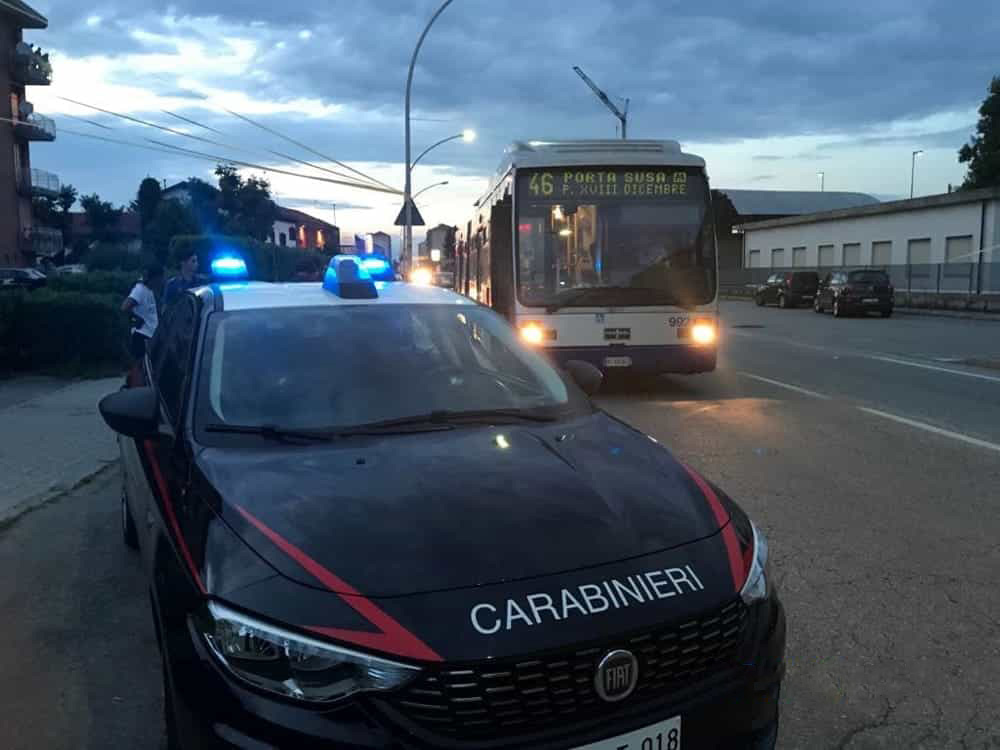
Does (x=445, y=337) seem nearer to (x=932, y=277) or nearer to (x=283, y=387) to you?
(x=283, y=387)

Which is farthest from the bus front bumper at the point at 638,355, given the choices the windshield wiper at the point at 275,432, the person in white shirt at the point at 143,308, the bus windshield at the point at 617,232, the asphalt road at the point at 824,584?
the windshield wiper at the point at 275,432

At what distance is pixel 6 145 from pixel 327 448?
5534 centimetres

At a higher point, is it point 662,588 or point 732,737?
point 662,588

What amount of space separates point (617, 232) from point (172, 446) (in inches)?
323

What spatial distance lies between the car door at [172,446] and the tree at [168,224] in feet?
167

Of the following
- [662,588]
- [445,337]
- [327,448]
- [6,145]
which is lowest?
[662,588]

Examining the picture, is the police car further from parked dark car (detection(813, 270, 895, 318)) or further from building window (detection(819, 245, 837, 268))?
building window (detection(819, 245, 837, 268))

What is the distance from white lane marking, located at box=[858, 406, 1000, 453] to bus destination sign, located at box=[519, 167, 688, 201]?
3.41 meters

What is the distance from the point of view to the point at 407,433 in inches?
124

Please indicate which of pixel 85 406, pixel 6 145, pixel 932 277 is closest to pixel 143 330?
pixel 85 406

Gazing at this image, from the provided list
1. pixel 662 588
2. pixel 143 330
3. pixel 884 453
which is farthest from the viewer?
pixel 143 330

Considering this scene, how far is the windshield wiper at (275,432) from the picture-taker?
3.08 m

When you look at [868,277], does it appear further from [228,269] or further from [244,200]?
[244,200]

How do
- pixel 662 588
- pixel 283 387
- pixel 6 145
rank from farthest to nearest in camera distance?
pixel 6 145, pixel 283 387, pixel 662 588
